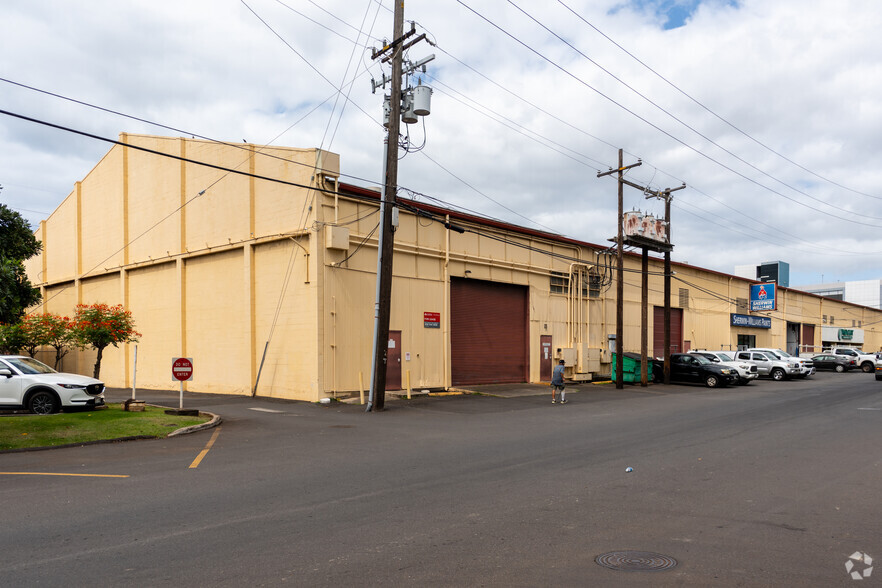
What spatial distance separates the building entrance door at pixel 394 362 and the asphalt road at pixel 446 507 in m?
9.34

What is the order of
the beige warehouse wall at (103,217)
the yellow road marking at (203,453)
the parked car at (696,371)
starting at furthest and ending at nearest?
the beige warehouse wall at (103,217)
the parked car at (696,371)
the yellow road marking at (203,453)

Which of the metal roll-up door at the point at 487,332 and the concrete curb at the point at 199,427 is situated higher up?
the metal roll-up door at the point at 487,332

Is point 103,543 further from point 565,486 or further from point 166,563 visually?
point 565,486

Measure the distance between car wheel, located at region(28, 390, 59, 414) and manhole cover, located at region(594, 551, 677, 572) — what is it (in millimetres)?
15151

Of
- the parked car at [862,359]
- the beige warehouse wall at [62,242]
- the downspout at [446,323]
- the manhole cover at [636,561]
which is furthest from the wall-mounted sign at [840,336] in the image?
the manhole cover at [636,561]

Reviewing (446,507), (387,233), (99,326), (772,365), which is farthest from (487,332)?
(446,507)

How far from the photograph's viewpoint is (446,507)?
292 inches

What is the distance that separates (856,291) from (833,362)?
113 m

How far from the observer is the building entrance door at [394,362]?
24.2 meters

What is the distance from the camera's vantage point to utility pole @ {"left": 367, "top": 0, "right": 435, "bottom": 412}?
1948 centimetres

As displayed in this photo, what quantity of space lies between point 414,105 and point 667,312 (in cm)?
2035

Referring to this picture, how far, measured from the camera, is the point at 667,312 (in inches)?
1353

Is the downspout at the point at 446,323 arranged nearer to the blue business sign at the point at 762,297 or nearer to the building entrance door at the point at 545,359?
the building entrance door at the point at 545,359

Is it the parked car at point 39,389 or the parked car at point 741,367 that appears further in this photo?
the parked car at point 741,367
